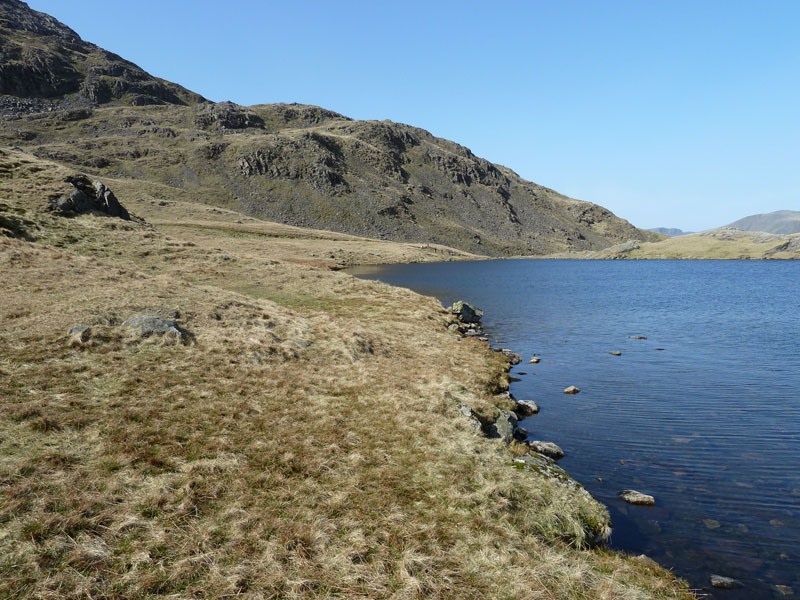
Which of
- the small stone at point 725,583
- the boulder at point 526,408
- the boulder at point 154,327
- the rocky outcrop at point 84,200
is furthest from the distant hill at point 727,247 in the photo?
the boulder at point 154,327

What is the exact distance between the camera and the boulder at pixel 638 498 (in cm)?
1355

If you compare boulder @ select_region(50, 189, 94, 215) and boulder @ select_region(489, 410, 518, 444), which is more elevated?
boulder @ select_region(50, 189, 94, 215)

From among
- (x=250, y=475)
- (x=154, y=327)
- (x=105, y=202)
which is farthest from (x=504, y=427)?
(x=105, y=202)

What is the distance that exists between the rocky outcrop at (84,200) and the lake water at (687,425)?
54.2 metres

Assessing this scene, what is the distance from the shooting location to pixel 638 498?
13.7m

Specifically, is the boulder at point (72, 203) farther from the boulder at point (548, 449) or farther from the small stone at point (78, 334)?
the boulder at point (548, 449)

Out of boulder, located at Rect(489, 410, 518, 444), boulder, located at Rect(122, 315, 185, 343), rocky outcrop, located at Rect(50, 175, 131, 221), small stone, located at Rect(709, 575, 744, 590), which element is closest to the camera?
small stone, located at Rect(709, 575, 744, 590)

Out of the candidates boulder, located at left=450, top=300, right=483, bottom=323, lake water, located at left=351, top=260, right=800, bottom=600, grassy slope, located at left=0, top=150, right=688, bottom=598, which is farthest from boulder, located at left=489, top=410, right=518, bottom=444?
boulder, located at left=450, top=300, right=483, bottom=323

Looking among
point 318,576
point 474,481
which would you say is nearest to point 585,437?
point 474,481

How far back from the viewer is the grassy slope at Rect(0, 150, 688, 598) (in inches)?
311

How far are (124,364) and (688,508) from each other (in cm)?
2184

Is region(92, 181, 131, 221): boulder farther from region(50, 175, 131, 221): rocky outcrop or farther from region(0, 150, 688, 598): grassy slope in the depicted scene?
region(0, 150, 688, 598): grassy slope

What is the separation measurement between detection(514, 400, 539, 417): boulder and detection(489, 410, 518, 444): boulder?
2.78 meters

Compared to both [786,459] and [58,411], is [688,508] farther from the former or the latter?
[58,411]
